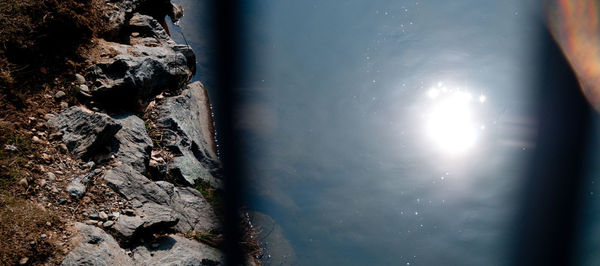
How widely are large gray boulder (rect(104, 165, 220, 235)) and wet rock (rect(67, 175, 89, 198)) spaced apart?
0.14 m

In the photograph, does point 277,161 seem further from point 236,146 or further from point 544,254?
point 544,254

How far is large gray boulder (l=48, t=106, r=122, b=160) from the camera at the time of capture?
104 inches

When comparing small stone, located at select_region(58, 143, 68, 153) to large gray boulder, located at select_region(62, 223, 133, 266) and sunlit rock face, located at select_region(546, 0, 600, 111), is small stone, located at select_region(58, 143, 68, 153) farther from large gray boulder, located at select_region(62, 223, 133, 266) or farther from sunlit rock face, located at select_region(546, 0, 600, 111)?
sunlit rock face, located at select_region(546, 0, 600, 111)

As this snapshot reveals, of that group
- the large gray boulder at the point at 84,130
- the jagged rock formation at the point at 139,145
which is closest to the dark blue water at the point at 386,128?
the jagged rock formation at the point at 139,145

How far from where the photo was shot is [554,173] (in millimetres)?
→ 4266

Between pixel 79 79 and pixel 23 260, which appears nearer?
pixel 23 260

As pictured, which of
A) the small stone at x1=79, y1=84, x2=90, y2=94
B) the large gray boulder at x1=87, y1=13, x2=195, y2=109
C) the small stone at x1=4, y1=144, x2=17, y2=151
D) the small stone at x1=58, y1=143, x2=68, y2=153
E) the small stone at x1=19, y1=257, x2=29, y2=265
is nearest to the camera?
the small stone at x1=19, y1=257, x2=29, y2=265

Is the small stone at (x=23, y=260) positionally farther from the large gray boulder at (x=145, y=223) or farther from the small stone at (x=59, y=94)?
the small stone at (x=59, y=94)

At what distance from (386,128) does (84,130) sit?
3.10 m

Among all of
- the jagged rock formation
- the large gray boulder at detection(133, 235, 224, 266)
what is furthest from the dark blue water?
the large gray boulder at detection(133, 235, 224, 266)

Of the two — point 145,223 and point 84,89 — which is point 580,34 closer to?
point 145,223

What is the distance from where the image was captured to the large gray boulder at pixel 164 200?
2.70 metres

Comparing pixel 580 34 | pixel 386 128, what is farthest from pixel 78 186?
pixel 580 34

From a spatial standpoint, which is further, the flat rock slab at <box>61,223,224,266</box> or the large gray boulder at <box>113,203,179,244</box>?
the large gray boulder at <box>113,203,179,244</box>
